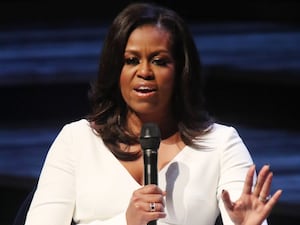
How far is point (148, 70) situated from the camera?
1769 mm

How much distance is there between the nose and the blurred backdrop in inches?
57.5

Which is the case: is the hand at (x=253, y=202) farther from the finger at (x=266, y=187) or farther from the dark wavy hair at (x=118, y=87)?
the dark wavy hair at (x=118, y=87)

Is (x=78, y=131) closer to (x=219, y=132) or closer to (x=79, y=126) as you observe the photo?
(x=79, y=126)

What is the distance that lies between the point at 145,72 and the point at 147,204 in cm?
35

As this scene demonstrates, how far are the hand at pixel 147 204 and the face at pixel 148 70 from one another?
0.29 metres

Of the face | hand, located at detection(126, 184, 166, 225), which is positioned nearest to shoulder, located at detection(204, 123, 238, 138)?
the face

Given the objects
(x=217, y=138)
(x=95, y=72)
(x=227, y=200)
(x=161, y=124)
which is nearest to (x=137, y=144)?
(x=161, y=124)

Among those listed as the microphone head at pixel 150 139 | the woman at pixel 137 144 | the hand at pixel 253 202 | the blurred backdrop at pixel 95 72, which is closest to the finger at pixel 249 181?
the hand at pixel 253 202

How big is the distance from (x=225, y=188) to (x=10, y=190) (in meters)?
1.60

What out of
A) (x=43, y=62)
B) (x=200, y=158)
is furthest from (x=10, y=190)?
(x=200, y=158)

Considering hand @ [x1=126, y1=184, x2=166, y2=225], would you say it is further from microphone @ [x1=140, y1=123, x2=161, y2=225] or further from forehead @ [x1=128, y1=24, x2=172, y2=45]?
forehead @ [x1=128, y1=24, x2=172, y2=45]

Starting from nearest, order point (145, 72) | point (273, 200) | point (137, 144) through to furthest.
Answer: point (273, 200) < point (145, 72) < point (137, 144)

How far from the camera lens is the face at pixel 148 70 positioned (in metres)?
1.77

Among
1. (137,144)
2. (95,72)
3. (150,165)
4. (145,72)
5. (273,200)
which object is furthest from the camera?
(95,72)
